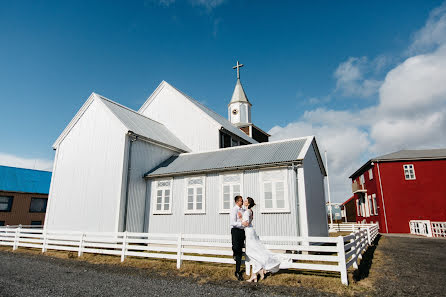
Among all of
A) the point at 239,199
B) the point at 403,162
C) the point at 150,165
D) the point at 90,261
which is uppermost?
the point at 403,162

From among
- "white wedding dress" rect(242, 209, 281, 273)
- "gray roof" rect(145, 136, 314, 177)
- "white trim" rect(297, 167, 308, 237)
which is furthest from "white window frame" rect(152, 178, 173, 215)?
"white wedding dress" rect(242, 209, 281, 273)

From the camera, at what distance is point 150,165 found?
15.7 metres

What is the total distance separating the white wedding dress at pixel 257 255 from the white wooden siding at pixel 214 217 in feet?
12.0

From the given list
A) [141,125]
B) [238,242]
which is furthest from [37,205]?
[238,242]

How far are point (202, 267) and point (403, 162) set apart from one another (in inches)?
1015

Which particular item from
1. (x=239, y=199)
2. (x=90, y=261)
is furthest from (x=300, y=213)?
(x=90, y=261)

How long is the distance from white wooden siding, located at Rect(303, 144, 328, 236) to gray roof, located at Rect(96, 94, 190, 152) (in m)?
Answer: 8.81

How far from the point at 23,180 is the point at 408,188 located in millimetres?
41291

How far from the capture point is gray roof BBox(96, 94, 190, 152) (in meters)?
15.7

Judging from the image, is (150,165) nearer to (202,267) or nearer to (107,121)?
(107,121)

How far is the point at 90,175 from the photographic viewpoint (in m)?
15.0

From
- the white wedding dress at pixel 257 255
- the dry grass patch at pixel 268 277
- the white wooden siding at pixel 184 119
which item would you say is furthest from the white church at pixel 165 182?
the white wedding dress at pixel 257 255

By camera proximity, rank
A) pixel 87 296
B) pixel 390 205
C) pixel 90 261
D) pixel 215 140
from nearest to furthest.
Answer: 1. pixel 87 296
2. pixel 90 261
3. pixel 215 140
4. pixel 390 205

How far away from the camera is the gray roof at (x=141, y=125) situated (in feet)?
51.4
